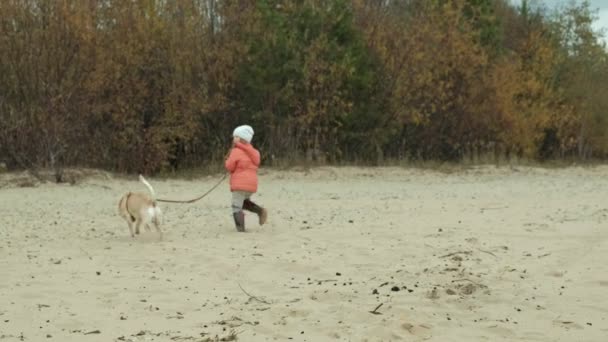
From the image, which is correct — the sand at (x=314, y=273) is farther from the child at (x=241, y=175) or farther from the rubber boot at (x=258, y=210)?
the child at (x=241, y=175)

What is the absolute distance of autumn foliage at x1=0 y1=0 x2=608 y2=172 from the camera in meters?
24.5

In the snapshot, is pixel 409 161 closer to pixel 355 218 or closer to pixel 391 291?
pixel 355 218

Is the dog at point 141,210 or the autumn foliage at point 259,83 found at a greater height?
the autumn foliage at point 259,83

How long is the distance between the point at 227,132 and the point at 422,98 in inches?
304

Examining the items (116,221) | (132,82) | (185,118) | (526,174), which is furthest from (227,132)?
(116,221)

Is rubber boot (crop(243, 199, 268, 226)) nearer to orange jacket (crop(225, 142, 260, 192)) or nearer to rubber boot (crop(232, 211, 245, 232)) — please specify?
orange jacket (crop(225, 142, 260, 192))

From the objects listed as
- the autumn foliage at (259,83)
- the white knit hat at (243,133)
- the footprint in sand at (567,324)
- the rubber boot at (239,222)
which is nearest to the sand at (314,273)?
the footprint in sand at (567,324)

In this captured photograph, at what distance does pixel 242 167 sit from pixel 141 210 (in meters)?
1.84

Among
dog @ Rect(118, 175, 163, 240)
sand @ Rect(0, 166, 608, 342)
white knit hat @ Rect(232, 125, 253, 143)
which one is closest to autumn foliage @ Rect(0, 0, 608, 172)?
sand @ Rect(0, 166, 608, 342)

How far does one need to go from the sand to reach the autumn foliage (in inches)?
297

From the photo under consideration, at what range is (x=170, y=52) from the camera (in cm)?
2712

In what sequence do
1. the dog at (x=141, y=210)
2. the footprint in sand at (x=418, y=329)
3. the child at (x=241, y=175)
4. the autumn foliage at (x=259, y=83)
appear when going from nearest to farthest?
the footprint in sand at (x=418, y=329), the dog at (x=141, y=210), the child at (x=241, y=175), the autumn foliage at (x=259, y=83)

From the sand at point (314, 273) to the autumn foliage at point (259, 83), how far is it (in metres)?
7.53

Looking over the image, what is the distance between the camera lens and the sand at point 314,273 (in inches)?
297
